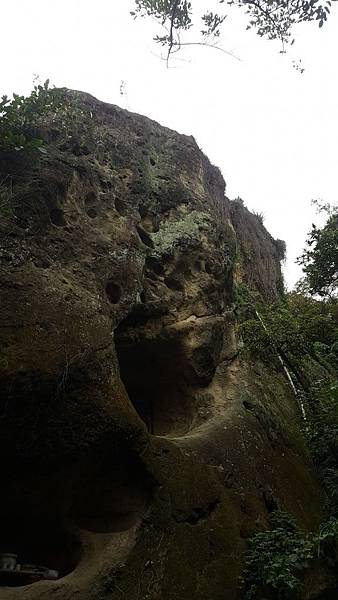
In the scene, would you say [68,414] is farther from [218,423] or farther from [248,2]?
[248,2]

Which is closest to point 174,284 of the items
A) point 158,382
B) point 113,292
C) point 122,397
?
point 158,382

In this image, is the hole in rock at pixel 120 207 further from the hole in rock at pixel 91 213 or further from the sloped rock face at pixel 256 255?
the sloped rock face at pixel 256 255

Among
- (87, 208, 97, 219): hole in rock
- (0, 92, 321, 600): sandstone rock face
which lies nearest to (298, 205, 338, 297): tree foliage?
(0, 92, 321, 600): sandstone rock face

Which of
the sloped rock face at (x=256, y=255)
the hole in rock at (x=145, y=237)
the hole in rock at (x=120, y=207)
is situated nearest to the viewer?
the hole in rock at (x=120, y=207)

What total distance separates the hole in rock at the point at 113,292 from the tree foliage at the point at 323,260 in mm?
6333

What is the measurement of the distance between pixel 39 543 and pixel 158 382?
401 centimetres

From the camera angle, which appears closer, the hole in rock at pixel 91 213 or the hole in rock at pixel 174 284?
the hole in rock at pixel 91 213

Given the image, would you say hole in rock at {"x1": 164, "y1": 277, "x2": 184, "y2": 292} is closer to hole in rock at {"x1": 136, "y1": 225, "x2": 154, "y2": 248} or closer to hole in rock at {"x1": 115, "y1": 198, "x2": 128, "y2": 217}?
hole in rock at {"x1": 136, "y1": 225, "x2": 154, "y2": 248}

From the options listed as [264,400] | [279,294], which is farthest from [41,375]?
[279,294]

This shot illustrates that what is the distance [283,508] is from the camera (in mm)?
7562

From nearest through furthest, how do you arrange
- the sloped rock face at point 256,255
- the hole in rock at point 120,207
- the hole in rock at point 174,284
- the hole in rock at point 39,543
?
the hole in rock at point 39,543
the hole in rock at point 120,207
the hole in rock at point 174,284
the sloped rock face at point 256,255

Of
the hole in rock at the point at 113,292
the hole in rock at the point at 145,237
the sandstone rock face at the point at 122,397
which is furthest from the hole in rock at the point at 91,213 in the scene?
the hole in rock at the point at 113,292

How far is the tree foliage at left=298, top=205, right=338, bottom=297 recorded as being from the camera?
11.9 metres

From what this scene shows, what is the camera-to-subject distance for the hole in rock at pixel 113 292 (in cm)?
762
